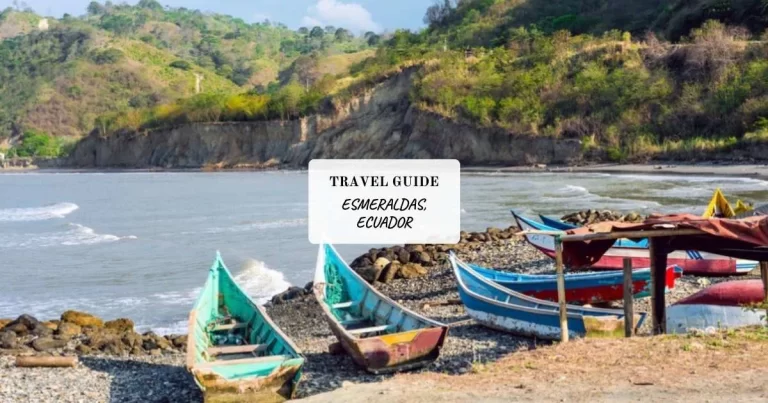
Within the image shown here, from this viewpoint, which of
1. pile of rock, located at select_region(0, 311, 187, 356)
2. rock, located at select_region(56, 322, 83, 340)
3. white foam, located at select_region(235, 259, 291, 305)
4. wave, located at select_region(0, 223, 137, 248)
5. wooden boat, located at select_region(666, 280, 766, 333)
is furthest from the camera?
wave, located at select_region(0, 223, 137, 248)

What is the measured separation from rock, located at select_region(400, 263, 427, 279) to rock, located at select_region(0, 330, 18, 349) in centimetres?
753

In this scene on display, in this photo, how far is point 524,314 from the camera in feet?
40.5

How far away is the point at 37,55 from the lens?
642 feet

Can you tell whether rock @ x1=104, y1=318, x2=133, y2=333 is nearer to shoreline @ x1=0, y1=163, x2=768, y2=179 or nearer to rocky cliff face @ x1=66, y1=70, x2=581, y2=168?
shoreline @ x1=0, y1=163, x2=768, y2=179

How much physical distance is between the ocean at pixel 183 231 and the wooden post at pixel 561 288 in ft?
25.3

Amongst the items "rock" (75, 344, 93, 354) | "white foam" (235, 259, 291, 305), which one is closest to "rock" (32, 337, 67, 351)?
"rock" (75, 344, 93, 354)

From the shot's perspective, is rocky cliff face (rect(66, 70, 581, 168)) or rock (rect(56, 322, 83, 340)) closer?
rock (rect(56, 322, 83, 340))

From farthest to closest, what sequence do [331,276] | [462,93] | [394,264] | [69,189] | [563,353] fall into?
[462,93] < [69,189] < [394,264] < [331,276] < [563,353]

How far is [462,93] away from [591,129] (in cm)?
1543

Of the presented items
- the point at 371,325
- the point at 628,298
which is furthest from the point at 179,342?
the point at 628,298

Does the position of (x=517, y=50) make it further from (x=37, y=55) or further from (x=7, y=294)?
(x=37, y=55)

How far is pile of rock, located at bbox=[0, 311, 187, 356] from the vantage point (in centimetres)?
1384

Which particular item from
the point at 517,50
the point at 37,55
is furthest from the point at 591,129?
the point at 37,55

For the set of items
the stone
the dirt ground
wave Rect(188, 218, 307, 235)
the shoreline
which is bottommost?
wave Rect(188, 218, 307, 235)
